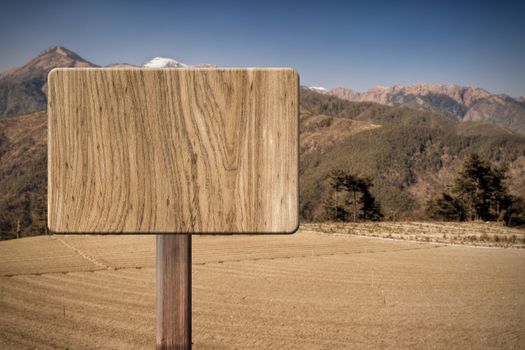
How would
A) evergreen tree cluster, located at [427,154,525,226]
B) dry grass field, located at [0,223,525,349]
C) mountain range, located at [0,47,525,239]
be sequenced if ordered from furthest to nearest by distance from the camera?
mountain range, located at [0,47,525,239], evergreen tree cluster, located at [427,154,525,226], dry grass field, located at [0,223,525,349]

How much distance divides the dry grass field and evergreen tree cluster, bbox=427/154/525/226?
110 ft

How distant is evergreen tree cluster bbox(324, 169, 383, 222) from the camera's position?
53.6m

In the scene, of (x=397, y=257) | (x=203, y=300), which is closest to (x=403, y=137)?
(x=397, y=257)

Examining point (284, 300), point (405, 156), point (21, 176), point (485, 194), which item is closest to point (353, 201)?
point (485, 194)

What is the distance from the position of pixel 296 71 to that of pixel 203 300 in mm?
12610

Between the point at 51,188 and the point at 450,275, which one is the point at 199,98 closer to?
the point at 51,188

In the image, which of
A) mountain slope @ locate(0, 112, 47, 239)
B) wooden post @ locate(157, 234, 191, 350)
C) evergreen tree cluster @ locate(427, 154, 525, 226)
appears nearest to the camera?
wooden post @ locate(157, 234, 191, 350)

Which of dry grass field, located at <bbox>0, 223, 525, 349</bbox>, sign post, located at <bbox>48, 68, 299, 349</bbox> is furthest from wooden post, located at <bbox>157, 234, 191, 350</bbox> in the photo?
dry grass field, located at <bbox>0, 223, 525, 349</bbox>

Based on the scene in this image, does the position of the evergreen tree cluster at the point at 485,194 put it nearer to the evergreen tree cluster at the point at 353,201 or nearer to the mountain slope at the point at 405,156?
the evergreen tree cluster at the point at 353,201

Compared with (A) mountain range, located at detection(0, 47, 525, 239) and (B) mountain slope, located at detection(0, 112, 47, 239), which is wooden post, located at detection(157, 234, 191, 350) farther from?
(A) mountain range, located at detection(0, 47, 525, 239)

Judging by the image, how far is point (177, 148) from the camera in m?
1.20

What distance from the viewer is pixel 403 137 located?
168250 millimetres

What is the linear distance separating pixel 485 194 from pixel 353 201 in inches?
703

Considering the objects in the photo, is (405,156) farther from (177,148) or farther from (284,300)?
(177,148)
